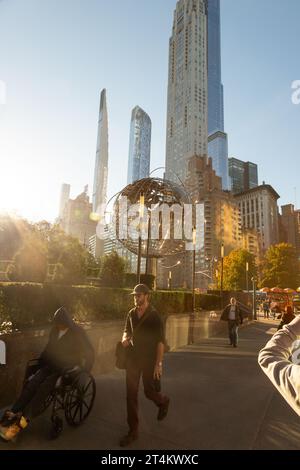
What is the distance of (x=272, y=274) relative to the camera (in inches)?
1916

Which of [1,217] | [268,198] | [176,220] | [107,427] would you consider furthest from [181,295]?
[268,198]

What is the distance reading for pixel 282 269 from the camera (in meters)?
48.4

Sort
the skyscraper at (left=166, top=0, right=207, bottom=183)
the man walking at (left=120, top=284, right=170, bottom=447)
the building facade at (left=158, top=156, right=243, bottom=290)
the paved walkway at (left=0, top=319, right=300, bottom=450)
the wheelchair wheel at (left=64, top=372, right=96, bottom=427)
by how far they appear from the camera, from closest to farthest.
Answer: the paved walkway at (left=0, top=319, right=300, bottom=450) < the man walking at (left=120, top=284, right=170, bottom=447) < the wheelchair wheel at (left=64, top=372, right=96, bottom=427) < the building facade at (left=158, top=156, right=243, bottom=290) < the skyscraper at (left=166, top=0, right=207, bottom=183)

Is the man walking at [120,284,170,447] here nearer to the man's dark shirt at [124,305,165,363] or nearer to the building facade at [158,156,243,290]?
the man's dark shirt at [124,305,165,363]

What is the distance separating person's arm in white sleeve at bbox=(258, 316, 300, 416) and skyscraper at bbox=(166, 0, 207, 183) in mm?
175872

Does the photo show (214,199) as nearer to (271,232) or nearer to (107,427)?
(271,232)

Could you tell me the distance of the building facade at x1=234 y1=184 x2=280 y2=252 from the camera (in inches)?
6786

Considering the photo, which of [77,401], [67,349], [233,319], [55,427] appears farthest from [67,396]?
[233,319]

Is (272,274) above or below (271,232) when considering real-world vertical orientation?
below

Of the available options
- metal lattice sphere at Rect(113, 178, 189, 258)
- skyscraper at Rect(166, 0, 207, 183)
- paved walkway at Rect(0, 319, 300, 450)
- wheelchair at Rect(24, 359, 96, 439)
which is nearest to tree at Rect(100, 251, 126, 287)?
metal lattice sphere at Rect(113, 178, 189, 258)

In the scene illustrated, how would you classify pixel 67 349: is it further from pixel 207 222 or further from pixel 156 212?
pixel 207 222

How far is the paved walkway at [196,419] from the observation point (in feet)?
12.2
